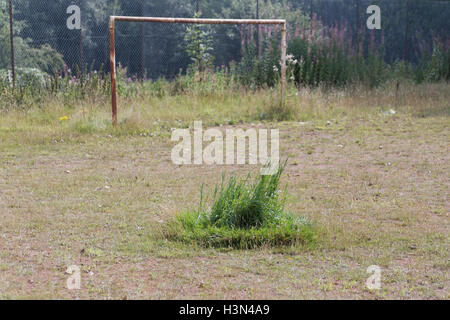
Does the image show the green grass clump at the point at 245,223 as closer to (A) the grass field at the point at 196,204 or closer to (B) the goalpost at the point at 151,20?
(A) the grass field at the point at 196,204

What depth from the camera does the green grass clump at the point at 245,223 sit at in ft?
15.6

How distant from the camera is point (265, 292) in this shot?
3.86 m

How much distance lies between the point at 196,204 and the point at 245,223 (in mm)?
1081

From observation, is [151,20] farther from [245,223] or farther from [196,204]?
[245,223]

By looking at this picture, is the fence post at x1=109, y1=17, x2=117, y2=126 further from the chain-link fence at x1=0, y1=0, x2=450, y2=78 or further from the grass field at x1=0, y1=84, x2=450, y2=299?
the chain-link fence at x1=0, y1=0, x2=450, y2=78

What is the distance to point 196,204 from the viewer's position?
19.4 feet

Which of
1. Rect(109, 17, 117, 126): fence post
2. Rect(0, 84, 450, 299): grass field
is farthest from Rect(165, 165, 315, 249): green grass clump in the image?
Rect(109, 17, 117, 126): fence post

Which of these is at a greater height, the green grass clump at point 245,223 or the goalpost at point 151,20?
the goalpost at point 151,20

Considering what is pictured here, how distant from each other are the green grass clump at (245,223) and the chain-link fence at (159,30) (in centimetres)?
841

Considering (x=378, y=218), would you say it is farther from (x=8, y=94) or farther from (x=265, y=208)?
(x=8, y=94)

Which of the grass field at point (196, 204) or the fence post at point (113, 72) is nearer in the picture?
the grass field at point (196, 204)

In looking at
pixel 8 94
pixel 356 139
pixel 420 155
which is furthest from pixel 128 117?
pixel 420 155

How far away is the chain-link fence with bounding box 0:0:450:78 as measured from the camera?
14.2 meters

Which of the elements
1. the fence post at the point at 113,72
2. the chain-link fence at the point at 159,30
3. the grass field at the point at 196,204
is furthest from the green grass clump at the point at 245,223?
the chain-link fence at the point at 159,30
